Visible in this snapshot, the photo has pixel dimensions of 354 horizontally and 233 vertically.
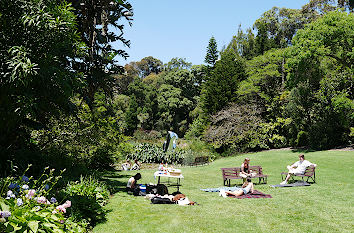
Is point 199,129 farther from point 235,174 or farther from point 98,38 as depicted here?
point 98,38

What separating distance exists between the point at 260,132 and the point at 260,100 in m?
3.87

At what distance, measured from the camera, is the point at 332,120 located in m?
22.4

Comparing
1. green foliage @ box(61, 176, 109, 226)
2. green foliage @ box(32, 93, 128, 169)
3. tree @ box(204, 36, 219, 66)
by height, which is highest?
tree @ box(204, 36, 219, 66)

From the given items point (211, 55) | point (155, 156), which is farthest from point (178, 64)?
point (155, 156)

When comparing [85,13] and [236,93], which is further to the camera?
[236,93]

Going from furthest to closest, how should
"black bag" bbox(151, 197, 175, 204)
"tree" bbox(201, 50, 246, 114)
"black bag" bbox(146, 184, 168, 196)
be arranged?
"tree" bbox(201, 50, 246, 114), "black bag" bbox(146, 184, 168, 196), "black bag" bbox(151, 197, 175, 204)

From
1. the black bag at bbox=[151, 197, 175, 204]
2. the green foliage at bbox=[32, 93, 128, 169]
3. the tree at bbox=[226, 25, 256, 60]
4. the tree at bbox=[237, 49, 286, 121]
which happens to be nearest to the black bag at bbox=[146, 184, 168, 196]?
the black bag at bbox=[151, 197, 175, 204]

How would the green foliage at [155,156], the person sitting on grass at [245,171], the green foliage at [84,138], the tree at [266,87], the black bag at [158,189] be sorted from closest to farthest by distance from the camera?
the black bag at [158,189] < the person sitting on grass at [245,171] < the green foliage at [84,138] < the green foliage at [155,156] < the tree at [266,87]

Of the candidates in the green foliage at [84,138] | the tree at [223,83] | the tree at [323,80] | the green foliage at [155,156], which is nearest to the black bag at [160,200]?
the green foliage at [84,138]

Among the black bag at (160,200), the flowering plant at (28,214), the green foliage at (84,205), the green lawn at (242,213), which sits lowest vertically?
the green lawn at (242,213)

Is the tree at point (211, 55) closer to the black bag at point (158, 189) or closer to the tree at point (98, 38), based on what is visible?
the tree at point (98, 38)

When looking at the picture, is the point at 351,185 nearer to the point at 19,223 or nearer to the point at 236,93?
the point at 19,223

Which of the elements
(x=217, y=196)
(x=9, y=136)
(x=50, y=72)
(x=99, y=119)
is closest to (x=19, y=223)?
(x=50, y=72)

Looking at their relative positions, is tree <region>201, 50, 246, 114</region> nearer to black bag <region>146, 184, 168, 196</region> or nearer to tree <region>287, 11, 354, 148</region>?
tree <region>287, 11, 354, 148</region>
